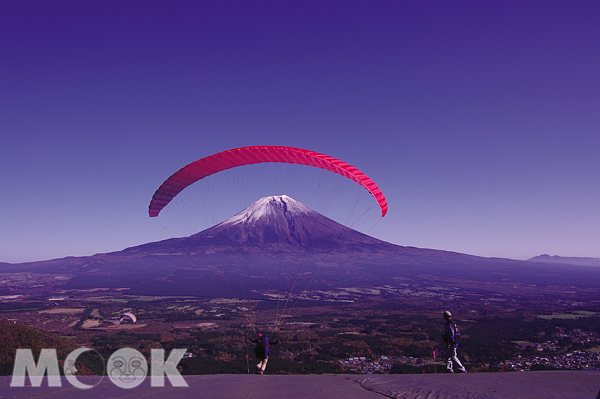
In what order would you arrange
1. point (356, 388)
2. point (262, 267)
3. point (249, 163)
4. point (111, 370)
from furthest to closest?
point (262, 267)
point (249, 163)
point (111, 370)
point (356, 388)

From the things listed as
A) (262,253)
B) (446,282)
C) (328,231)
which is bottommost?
(446,282)

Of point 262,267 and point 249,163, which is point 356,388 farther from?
point 262,267

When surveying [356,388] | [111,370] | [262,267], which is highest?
[356,388]

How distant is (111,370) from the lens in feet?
49.9

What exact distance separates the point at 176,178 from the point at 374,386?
11960 millimetres

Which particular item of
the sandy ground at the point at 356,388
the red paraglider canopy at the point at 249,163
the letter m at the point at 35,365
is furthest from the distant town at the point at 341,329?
the red paraglider canopy at the point at 249,163

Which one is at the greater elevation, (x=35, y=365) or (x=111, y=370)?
(x=111, y=370)

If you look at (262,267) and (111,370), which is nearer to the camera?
(111,370)

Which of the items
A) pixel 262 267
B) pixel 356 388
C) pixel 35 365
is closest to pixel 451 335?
pixel 356 388

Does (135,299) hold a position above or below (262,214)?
below

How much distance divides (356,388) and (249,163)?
33.6ft

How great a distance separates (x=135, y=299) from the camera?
317ft

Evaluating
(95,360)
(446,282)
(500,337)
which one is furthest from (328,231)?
(95,360)

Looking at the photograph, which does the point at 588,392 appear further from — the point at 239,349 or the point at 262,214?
the point at 262,214
